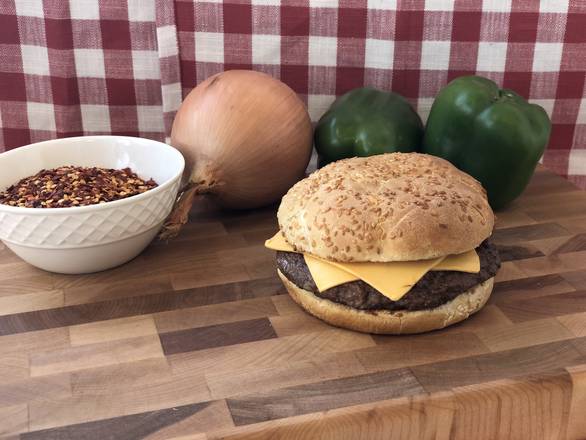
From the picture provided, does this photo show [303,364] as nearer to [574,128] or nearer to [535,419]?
[535,419]

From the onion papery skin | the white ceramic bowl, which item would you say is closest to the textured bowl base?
the white ceramic bowl

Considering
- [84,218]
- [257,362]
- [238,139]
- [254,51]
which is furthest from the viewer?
[254,51]

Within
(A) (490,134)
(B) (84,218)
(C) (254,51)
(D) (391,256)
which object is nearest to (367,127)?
(A) (490,134)

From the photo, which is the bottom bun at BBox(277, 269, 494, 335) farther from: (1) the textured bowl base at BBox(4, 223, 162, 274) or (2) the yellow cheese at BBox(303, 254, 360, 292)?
(1) the textured bowl base at BBox(4, 223, 162, 274)

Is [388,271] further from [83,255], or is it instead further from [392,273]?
[83,255]

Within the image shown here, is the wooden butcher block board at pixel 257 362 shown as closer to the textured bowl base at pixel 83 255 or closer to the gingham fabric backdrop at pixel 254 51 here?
the textured bowl base at pixel 83 255

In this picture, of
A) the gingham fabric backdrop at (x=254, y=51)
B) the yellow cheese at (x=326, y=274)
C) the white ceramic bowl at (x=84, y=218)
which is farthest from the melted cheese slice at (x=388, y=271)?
the gingham fabric backdrop at (x=254, y=51)
